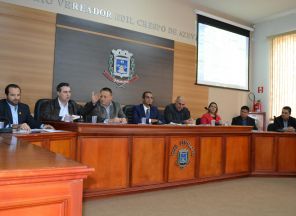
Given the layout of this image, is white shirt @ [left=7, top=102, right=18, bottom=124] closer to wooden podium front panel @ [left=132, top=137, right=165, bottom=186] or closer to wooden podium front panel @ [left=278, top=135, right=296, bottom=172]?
wooden podium front panel @ [left=132, top=137, right=165, bottom=186]

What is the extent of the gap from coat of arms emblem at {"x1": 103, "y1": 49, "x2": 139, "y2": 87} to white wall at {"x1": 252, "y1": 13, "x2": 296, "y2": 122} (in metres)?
3.56

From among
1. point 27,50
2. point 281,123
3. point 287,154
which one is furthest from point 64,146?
point 281,123

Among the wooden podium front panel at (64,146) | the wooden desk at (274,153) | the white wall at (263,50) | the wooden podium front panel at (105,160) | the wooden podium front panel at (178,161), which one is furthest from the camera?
the white wall at (263,50)

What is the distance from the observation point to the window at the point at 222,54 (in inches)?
265

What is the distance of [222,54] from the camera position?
279 inches

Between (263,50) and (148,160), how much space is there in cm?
527

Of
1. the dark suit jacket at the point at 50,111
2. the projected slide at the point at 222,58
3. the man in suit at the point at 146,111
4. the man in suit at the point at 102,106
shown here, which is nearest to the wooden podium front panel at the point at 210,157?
the man in suit at the point at 146,111

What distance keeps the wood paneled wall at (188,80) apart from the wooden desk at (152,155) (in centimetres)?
197

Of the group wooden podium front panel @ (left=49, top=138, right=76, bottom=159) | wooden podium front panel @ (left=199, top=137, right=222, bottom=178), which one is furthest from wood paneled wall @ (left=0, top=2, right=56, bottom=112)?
wooden podium front panel @ (left=199, top=137, right=222, bottom=178)

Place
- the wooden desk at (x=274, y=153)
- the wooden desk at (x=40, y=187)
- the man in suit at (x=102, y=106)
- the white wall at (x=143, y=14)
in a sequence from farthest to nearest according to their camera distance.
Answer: the wooden desk at (x=274, y=153) → the white wall at (x=143, y=14) → the man in suit at (x=102, y=106) → the wooden desk at (x=40, y=187)

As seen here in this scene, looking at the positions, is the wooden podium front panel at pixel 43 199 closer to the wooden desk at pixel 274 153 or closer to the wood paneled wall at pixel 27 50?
the wood paneled wall at pixel 27 50

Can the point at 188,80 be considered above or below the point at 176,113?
above

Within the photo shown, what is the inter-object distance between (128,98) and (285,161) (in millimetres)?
3013

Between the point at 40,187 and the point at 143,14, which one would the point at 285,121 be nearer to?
the point at 143,14
